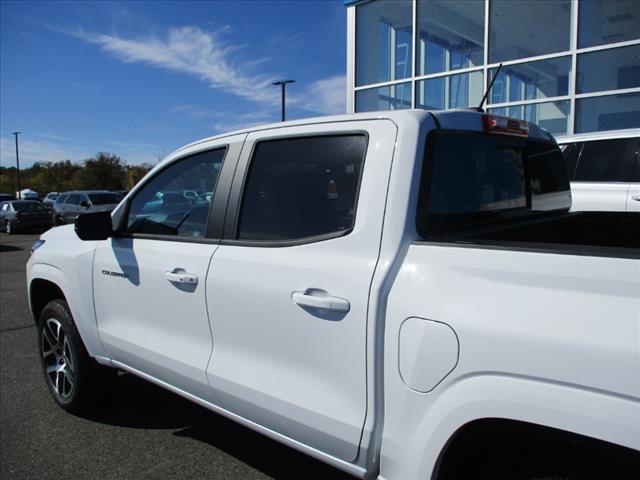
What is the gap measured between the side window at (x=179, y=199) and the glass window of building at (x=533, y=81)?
30.5 ft

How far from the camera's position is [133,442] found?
11.1 ft

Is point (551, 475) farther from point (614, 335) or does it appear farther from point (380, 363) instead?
point (380, 363)

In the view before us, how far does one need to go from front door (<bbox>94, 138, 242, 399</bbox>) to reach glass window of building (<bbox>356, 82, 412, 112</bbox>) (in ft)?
34.9

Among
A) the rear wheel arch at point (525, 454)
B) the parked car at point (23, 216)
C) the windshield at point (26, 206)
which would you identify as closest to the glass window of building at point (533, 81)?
the rear wheel arch at point (525, 454)

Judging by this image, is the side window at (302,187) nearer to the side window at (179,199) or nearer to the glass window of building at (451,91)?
the side window at (179,199)

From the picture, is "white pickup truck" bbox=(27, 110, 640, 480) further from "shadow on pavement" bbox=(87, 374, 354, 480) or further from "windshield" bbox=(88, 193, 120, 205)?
"windshield" bbox=(88, 193, 120, 205)

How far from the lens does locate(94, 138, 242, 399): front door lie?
2637 mm

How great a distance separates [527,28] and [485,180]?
1069 cm

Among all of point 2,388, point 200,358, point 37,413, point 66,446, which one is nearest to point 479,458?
point 200,358

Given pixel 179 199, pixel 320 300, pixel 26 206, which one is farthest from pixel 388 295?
pixel 26 206

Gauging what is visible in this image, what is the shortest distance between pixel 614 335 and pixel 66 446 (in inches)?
130

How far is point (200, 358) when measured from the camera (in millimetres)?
2604

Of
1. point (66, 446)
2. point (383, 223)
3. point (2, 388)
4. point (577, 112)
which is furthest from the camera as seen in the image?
point (577, 112)

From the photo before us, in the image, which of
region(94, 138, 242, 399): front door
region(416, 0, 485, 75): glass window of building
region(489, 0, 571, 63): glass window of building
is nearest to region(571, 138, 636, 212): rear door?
region(94, 138, 242, 399): front door
